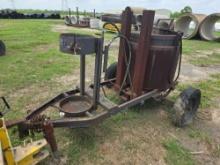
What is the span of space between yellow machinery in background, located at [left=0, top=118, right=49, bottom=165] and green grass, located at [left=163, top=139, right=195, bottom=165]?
1166 millimetres

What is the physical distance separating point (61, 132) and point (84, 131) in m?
0.25

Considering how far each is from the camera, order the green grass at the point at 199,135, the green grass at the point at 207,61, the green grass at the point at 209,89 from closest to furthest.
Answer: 1. the green grass at the point at 199,135
2. the green grass at the point at 209,89
3. the green grass at the point at 207,61

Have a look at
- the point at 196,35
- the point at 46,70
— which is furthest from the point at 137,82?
the point at 196,35

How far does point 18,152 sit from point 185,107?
5.95 ft

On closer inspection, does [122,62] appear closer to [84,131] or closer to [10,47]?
[84,131]

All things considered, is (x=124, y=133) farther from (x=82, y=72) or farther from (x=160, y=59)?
(x=160, y=59)

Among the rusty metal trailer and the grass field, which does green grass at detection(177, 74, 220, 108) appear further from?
the rusty metal trailer

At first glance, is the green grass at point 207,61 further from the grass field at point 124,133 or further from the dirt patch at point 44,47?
the dirt patch at point 44,47

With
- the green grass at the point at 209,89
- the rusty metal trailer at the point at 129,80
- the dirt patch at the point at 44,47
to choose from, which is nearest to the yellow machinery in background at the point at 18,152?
the rusty metal trailer at the point at 129,80

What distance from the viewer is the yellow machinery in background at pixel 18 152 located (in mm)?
1499

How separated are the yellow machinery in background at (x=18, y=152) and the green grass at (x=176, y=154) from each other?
117 cm

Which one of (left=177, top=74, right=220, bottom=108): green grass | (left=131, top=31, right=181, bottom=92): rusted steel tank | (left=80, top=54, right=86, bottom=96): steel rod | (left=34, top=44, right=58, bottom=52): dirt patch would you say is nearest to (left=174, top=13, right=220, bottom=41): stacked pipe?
(left=177, top=74, right=220, bottom=108): green grass

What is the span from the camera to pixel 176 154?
87.4 inches

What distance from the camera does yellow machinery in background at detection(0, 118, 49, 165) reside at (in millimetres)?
1499
